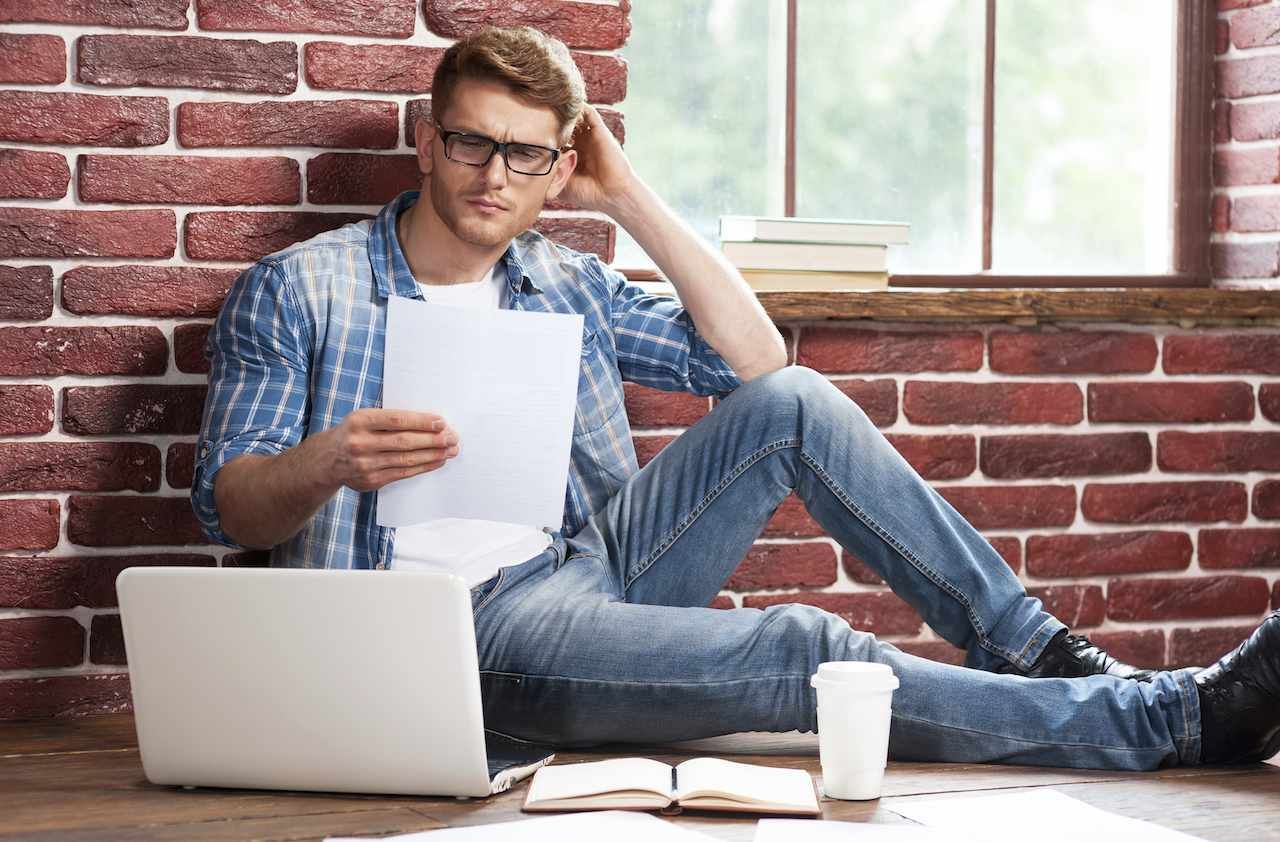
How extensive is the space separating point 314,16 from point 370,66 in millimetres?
100

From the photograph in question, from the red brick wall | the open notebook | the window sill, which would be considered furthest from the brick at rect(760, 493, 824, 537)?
the open notebook

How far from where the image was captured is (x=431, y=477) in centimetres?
170

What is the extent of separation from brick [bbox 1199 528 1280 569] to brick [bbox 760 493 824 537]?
0.71 metres

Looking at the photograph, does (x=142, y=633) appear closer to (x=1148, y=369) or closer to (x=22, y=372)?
(x=22, y=372)

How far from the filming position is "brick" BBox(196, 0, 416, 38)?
76.2 inches

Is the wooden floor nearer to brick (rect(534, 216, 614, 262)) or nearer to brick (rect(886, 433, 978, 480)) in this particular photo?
brick (rect(886, 433, 978, 480))

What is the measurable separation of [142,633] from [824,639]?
0.76m

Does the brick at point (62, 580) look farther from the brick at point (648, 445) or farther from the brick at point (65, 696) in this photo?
the brick at point (648, 445)

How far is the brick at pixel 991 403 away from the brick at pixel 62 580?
1.19 m

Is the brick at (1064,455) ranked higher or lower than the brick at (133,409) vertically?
lower

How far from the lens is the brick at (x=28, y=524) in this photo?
1920mm

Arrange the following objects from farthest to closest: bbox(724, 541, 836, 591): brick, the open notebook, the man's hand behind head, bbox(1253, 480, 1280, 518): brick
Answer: bbox(1253, 480, 1280, 518): brick < bbox(724, 541, 836, 591): brick < the man's hand behind head < the open notebook

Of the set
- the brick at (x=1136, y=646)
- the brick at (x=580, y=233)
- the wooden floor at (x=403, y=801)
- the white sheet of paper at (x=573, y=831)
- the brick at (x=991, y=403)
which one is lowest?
the wooden floor at (x=403, y=801)

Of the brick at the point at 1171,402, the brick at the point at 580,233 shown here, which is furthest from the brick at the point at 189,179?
the brick at the point at 1171,402
